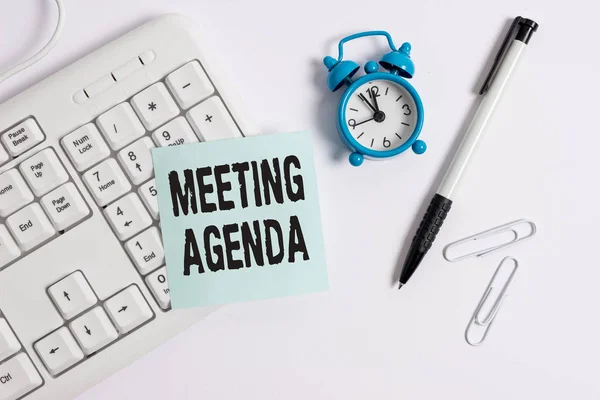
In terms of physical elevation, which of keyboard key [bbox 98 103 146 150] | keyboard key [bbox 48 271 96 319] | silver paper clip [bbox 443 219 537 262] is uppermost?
keyboard key [bbox 98 103 146 150]

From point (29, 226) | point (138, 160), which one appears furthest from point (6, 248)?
point (138, 160)

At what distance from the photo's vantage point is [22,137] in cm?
46

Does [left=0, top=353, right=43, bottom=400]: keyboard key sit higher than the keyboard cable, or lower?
lower

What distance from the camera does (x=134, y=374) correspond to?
51cm

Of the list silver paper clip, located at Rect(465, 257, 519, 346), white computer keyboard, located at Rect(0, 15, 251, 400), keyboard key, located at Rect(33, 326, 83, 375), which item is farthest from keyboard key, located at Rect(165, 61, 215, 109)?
silver paper clip, located at Rect(465, 257, 519, 346)

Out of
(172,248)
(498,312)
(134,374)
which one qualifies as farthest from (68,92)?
(498,312)

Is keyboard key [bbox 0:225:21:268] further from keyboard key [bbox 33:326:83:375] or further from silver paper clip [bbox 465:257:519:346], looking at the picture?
silver paper clip [bbox 465:257:519:346]

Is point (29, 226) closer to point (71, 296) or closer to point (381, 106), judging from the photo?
point (71, 296)

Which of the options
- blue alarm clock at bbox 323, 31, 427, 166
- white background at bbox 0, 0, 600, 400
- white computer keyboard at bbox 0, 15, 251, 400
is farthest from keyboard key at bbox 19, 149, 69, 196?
blue alarm clock at bbox 323, 31, 427, 166

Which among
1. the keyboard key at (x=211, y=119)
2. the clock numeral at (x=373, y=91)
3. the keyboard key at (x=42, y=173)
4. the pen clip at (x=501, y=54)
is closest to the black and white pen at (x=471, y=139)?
the pen clip at (x=501, y=54)

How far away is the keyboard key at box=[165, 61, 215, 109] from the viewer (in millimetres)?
475

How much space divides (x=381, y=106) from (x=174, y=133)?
7.9 inches

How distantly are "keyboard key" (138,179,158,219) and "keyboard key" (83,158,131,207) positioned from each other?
2 centimetres

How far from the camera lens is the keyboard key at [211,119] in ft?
1.56
